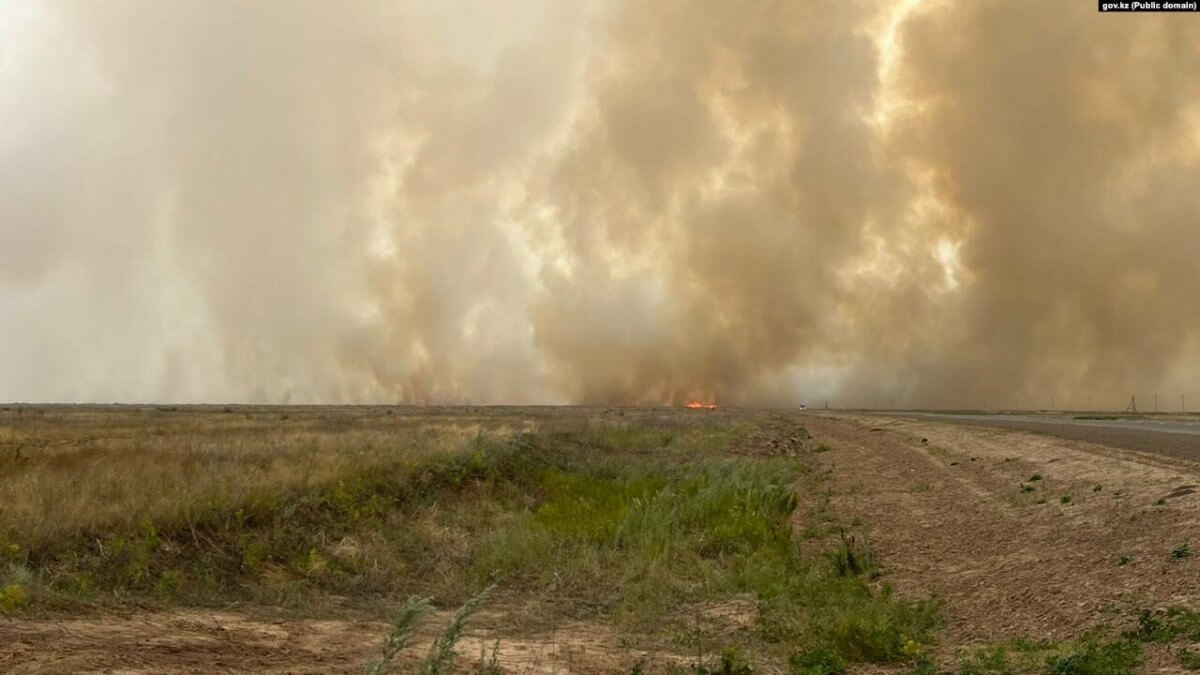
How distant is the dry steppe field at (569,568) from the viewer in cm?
902

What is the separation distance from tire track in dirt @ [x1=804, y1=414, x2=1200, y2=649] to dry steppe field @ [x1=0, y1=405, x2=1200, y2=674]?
7 cm

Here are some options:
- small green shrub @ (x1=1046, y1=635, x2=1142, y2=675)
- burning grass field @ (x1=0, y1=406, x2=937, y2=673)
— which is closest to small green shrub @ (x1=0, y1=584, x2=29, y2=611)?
burning grass field @ (x1=0, y1=406, x2=937, y2=673)

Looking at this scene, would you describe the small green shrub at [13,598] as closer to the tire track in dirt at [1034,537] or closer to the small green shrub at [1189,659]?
the tire track in dirt at [1034,537]

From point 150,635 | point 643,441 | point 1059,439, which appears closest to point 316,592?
point 150,635

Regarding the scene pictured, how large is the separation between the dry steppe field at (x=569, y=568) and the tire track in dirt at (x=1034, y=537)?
0.23 ft

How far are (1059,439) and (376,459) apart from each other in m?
28.4

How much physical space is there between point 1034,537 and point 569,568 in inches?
332

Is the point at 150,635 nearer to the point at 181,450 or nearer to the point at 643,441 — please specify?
the point at 181,450

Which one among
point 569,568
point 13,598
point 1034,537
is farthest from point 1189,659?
point 13,598

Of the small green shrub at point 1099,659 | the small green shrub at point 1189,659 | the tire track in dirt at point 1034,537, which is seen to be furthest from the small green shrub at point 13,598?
the small green shrub at point 1189,659

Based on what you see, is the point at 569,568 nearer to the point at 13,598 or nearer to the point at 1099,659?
the point at 13,598

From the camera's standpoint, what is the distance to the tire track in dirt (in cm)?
1046

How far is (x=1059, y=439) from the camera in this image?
34906 mm

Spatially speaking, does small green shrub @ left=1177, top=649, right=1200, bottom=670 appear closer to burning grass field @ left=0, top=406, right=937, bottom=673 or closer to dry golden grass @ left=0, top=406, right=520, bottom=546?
burning grass field @ left=0, top=406, right=937, bottom=673
